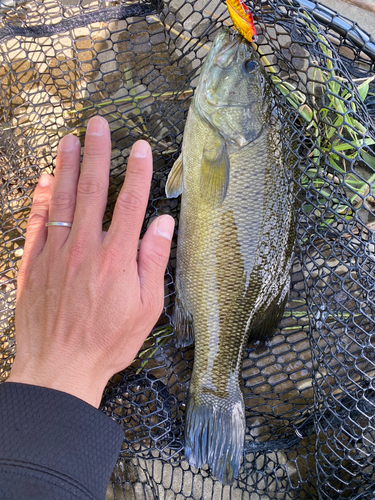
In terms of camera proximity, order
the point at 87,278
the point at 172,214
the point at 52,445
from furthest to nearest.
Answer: the point at 172,214
the point at 87,278
the point at 52,445

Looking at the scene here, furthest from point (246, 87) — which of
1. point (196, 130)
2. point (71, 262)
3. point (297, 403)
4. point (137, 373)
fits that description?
point (297, 403)

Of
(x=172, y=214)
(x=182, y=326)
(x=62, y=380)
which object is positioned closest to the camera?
(x=62, y=380)

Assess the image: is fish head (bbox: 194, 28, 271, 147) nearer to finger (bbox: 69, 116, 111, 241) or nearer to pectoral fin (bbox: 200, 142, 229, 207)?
pectoral fin (bbox: 200, 142, 229, 207)

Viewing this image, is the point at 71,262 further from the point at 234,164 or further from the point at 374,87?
the point at 374,87

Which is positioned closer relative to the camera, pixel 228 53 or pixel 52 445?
pixel 52 445

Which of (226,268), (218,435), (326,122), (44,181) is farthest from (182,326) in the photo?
(326,122)

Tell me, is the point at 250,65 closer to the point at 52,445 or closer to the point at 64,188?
the point at 64,188

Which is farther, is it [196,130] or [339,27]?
[196,130]
